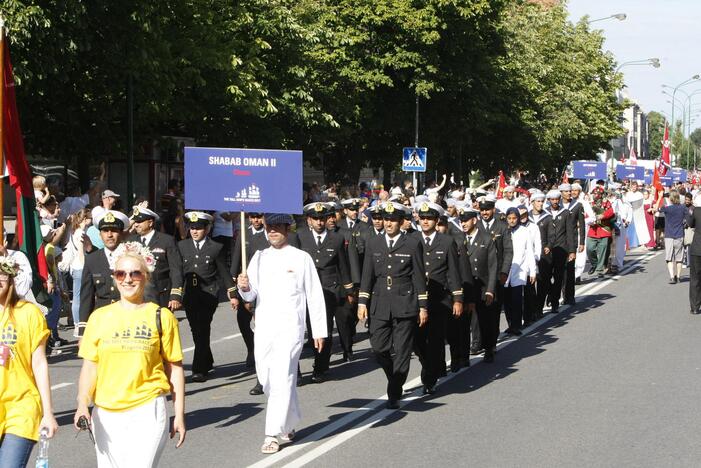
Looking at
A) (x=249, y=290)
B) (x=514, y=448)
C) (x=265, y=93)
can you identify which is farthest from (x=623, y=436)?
(x=265, y=93)

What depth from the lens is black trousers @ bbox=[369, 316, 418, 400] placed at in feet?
35.1

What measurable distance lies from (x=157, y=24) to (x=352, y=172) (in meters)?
21.4

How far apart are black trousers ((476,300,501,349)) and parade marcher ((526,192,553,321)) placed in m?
3.49

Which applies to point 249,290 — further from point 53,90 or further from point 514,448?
point 53,90

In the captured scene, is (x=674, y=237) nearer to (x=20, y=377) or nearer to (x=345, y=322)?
(x=345, y=322)

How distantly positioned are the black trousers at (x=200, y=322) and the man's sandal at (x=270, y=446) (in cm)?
344

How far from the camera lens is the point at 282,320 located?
9414mm

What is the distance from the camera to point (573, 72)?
61.6 meters

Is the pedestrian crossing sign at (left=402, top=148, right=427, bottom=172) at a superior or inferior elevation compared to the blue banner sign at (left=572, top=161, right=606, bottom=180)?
superior

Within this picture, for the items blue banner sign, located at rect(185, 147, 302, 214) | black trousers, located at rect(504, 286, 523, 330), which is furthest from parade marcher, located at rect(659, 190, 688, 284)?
blue banner sign, located at rect(185, 147, 302, 214)

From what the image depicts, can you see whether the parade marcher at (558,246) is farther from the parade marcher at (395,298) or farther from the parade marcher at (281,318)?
the parade marcher at (281,318)

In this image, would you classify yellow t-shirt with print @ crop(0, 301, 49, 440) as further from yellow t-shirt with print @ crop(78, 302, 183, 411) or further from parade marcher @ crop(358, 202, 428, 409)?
parade marcher @ crop(358, 202, 428, 409)

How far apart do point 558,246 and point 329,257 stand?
23.4ft

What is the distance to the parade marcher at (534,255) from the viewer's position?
16.8 m
